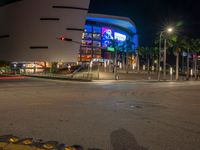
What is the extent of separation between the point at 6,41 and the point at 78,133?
122 m

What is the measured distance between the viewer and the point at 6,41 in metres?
122

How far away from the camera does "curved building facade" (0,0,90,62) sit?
11519cm

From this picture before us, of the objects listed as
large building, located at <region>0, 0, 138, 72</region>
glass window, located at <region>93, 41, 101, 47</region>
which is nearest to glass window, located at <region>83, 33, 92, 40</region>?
glass window, located at <region>93, 41, 101, 47</region>

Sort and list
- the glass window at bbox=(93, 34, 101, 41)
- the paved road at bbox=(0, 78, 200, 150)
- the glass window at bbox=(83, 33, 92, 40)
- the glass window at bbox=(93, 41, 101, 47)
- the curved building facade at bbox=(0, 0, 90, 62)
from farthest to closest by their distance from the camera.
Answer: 1. the glass window at bbox=(93, 34, 101, 41)
2. the glass window at bbox=(93, 41, 101, 47)
3. the glass window at bbox=(83, 33, 92, 40)
4. the curved building facade at bbox=(0, 0, 90, 62)
5. the paved road at bbox=(0, 78, 200, 150)

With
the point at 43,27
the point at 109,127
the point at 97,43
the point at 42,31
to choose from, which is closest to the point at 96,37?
the point at 97,43

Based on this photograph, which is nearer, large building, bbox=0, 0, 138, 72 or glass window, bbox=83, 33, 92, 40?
large building, bbox=0, 0, 138, 72

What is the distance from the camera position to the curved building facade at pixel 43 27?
115188 millimetres

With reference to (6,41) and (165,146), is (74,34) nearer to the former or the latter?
(6,41)

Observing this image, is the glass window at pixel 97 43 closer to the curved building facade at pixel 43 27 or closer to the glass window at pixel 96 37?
the glass window at pixel 96 37

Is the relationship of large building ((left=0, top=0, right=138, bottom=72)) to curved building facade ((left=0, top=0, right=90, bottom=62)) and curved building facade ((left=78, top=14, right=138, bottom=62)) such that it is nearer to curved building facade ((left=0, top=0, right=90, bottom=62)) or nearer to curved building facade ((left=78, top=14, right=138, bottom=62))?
curved building facade ((left=0, top=0, right=90, bottom=62))

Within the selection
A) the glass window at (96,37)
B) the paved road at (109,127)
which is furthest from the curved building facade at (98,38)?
the paved road at (109,127)

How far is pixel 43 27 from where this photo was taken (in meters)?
117

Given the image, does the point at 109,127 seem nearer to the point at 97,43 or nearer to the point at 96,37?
the point at 96,37

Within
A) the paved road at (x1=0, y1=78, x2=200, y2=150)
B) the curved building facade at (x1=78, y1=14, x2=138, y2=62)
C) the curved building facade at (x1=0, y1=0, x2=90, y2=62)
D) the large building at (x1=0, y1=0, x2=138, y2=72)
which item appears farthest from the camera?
the curved building facade at (x1=78, y1=14, x2=138, y2=62)
